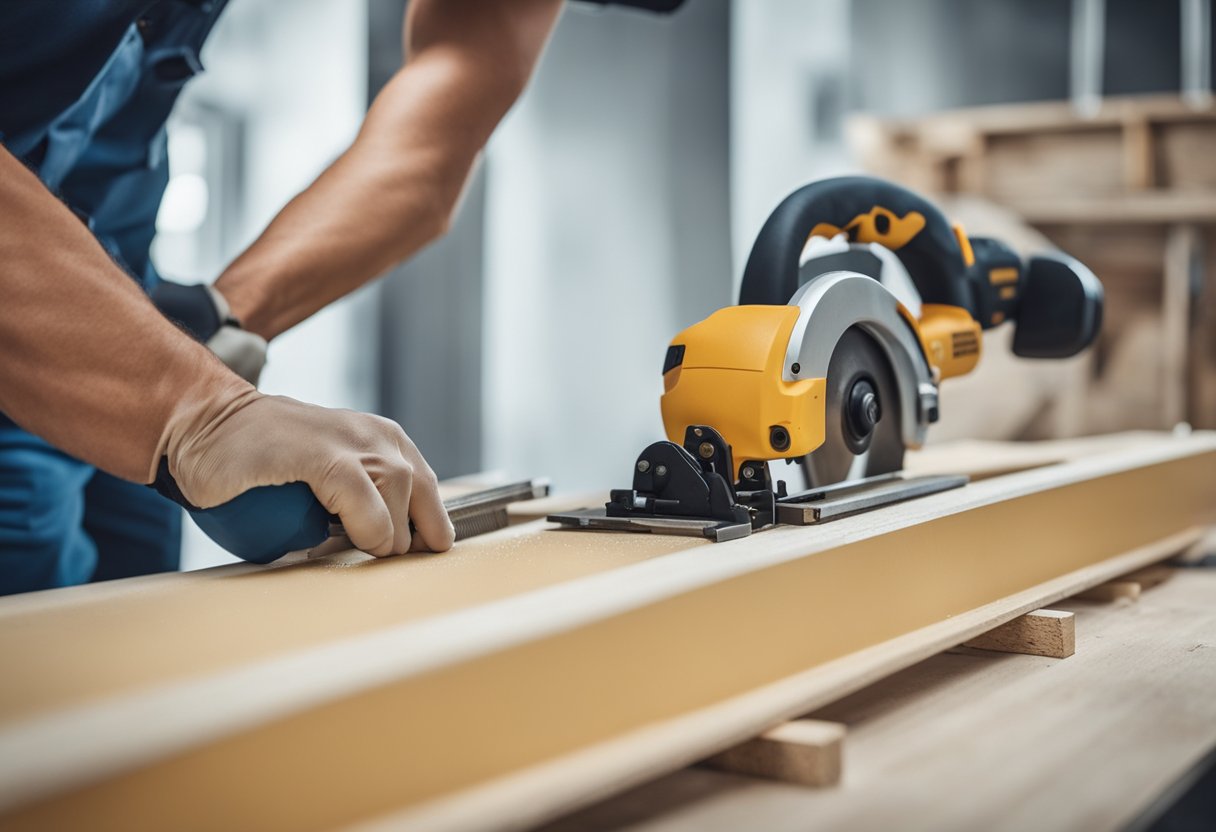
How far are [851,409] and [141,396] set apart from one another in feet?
2.56

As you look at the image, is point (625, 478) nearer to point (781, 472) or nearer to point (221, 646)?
point (781, 472)

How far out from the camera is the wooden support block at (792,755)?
903 millimetres

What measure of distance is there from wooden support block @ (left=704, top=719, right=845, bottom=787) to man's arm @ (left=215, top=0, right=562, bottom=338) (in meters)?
1.12

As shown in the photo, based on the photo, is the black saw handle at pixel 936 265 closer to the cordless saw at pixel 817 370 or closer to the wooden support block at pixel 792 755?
the cordless saw at pixel 817 370

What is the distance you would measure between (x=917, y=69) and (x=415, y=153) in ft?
14.3

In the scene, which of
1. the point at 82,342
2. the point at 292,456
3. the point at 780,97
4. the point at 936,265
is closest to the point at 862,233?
the point at 936,265

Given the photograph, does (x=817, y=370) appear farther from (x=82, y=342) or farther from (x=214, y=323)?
(x=214, y=323)

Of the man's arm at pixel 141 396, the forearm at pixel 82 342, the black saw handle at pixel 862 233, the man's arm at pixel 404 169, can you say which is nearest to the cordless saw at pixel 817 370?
the black saw handle at pixel 862 233

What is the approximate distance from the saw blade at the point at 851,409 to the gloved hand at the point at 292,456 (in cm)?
50

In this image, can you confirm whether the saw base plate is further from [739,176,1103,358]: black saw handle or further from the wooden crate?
the wooden crate

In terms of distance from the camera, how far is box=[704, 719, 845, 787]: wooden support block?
0.90m

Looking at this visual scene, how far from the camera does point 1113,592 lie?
63.4 inches

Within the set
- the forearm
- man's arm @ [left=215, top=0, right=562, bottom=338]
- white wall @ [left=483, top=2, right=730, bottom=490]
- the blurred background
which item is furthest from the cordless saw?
white wall @ [left=483, top=2, right=730, bottom=490]

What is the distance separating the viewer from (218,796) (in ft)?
2.17
